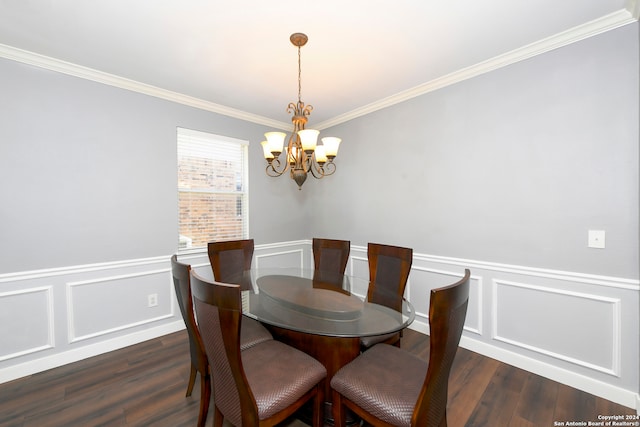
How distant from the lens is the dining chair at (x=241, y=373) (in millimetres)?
1090

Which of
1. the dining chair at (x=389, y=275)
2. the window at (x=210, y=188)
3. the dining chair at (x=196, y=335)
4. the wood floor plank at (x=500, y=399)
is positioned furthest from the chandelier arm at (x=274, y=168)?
the wood floor plank at (x=500, y=399)

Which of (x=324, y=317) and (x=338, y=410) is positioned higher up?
(x=324, y=317)

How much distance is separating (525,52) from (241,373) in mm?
2970

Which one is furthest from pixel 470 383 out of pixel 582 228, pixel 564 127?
pixel 564 127

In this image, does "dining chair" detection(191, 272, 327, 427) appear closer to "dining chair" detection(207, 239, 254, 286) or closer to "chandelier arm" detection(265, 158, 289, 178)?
"chandelier arm" detection(265, 158, 289, 178)

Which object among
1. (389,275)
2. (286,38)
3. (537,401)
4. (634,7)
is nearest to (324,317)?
(389,275)

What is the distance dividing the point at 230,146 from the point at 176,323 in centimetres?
218

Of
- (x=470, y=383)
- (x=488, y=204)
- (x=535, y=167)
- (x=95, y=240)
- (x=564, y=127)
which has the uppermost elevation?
(x=564, y=127)

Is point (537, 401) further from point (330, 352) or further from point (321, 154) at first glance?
point (321, 154)

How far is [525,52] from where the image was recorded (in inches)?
84.5

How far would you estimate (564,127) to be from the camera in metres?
2.01

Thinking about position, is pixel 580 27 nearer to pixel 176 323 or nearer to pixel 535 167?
pixel 535 167

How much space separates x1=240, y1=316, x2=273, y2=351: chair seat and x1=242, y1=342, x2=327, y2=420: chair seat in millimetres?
86

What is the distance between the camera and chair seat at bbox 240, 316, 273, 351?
170cm
